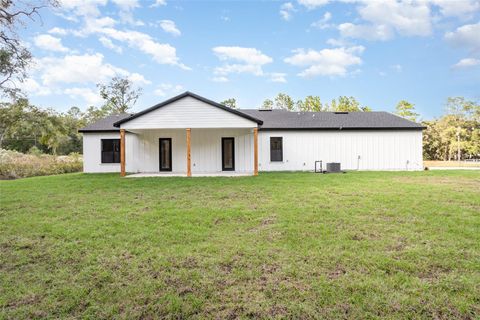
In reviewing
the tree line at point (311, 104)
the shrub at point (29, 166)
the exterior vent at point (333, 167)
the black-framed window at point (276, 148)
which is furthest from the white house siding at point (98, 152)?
the tree line at point (311, 104)

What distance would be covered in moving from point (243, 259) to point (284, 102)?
37.4 metres

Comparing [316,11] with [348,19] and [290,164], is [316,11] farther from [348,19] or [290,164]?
Answer: [290,164]

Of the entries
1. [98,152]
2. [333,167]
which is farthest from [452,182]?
[98,152]

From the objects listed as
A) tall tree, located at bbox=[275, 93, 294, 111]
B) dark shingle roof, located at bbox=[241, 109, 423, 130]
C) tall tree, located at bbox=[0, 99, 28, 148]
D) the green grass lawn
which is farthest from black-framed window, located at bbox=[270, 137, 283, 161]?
tall tree, located at bbox=[275, 93, 294, 111]

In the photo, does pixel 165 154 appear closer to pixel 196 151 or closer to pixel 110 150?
pixel 196 151

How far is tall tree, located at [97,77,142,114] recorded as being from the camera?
120 feet

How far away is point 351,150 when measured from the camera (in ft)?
54.5

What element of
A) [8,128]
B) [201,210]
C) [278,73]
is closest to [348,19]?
[278,73]

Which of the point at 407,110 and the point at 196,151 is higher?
the point at 407,110

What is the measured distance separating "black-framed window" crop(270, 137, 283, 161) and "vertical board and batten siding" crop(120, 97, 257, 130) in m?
3.36

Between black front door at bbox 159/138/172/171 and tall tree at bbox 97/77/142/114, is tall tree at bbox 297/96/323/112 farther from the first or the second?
black front door at bbox 159/138/172/171

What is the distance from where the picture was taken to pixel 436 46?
70.0ft

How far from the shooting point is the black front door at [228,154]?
639 inches

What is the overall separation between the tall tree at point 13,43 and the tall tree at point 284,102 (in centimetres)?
2906
